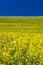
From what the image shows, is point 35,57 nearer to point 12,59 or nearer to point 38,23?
point 12,59

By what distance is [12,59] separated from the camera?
38.2ft

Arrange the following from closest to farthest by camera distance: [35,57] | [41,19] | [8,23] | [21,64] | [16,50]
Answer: [21,64] → [35,57] → [16,50] → [8,23] → [41,19]

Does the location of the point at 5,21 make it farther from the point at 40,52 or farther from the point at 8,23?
the point at 40,52

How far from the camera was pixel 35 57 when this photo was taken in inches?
467

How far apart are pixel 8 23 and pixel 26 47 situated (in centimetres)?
4290

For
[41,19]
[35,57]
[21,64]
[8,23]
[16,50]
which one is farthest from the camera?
[41,19]

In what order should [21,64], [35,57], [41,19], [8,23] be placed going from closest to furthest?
[21,64] < [35,57] < [8,23] < [41,19]

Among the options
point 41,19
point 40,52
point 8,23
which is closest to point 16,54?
point 40,52

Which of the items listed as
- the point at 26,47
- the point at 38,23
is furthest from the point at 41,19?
the point at 26,47

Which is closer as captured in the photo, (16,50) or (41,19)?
(16,50)

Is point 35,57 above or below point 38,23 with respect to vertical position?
above

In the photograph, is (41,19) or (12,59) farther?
(41,19)

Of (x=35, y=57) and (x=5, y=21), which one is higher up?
(x=35, y=57)

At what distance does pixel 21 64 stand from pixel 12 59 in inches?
27.5
